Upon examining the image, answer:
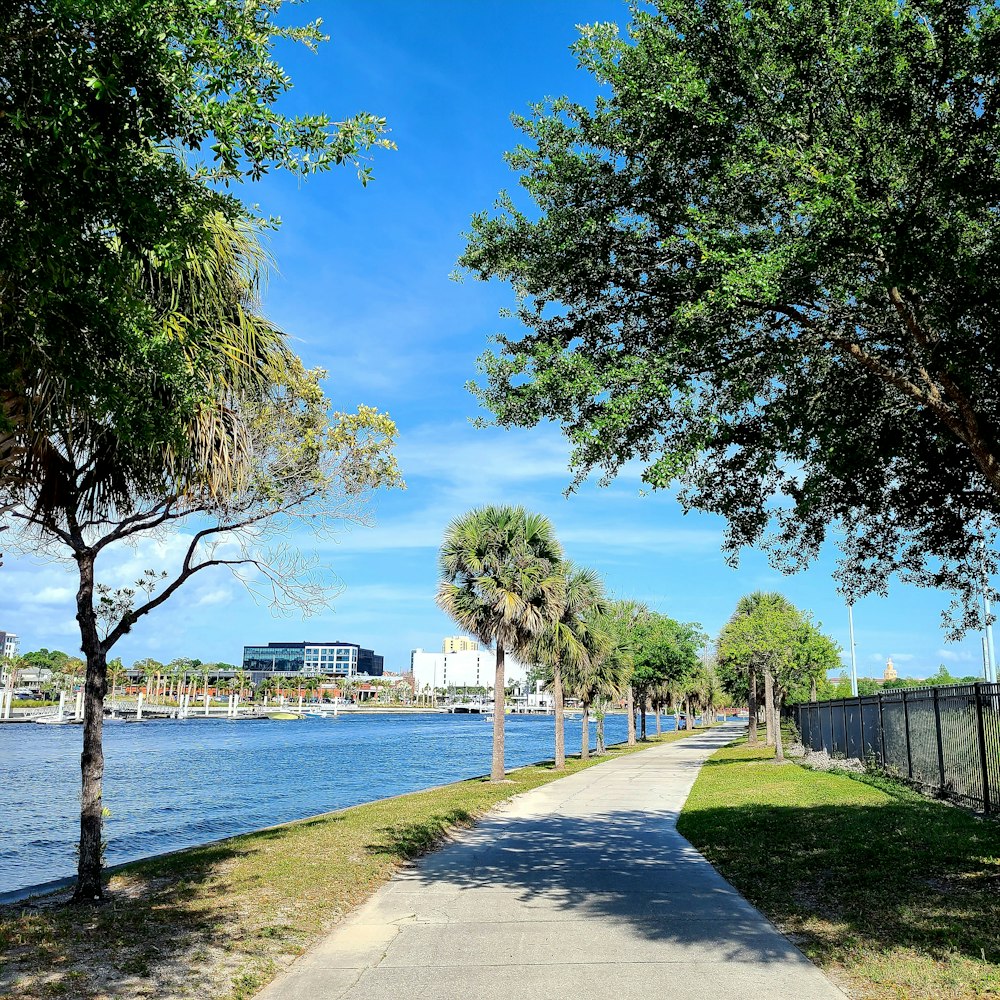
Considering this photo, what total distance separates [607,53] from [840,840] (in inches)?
413

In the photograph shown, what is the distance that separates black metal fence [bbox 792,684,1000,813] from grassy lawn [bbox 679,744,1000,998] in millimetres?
615

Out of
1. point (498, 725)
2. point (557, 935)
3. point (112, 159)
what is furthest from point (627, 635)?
point (112, 159)

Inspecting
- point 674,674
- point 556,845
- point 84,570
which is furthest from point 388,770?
point 84,570

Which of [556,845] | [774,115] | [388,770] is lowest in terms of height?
[388,770]

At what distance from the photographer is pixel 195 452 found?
8469 mm

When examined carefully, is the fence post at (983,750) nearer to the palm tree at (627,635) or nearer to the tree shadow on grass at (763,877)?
the tree shadow on grass at (763,877)

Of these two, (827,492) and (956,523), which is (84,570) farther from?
(956,523)

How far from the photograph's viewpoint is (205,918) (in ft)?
27.1

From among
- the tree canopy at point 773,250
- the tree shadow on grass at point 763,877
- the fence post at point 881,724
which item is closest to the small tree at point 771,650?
the fence post at point 881,724

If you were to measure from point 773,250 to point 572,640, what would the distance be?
88.1 ft

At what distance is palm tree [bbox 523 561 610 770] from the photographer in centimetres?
3275

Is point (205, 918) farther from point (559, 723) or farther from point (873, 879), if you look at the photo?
point (559, 723)

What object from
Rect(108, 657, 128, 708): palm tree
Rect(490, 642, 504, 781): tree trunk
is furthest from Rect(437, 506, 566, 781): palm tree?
Rect(108, 657, 128, 708): palm tree

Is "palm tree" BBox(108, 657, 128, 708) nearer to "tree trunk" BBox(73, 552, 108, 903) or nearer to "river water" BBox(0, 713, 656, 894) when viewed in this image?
"river water" BBox(0, 713, 656, 894)
